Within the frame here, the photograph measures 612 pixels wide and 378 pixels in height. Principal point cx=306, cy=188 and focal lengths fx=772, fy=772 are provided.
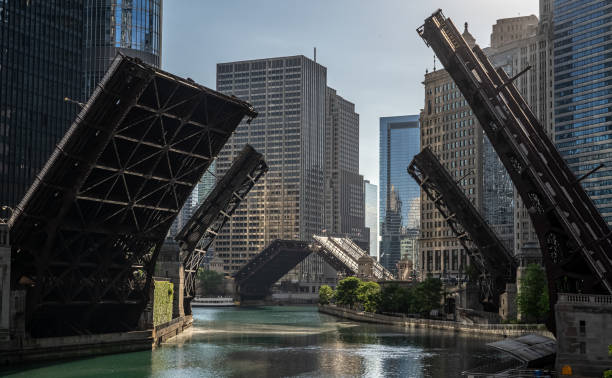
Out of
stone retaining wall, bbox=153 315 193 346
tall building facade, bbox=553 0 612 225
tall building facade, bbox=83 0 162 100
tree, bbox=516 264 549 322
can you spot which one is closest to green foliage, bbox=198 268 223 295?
tall building facade, bbox=83 0 162 100

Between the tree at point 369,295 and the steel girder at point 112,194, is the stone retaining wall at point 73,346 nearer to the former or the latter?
the steel girder at point 112,194

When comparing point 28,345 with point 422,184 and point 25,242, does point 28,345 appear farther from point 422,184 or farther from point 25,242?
point 422,184

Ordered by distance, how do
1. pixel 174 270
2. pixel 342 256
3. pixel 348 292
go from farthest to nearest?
pixel 342 256
pixel 348 292
pixel 174 270

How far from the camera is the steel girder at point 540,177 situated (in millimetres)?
46656

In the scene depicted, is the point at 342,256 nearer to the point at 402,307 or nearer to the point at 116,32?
the point at 402,307

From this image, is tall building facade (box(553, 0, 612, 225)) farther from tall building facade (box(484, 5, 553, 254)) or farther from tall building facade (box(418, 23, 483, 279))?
tall building facade (box(418, 23, 483, 279))

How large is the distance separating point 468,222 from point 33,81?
69.0m

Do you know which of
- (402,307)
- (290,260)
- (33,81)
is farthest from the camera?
(290,260)

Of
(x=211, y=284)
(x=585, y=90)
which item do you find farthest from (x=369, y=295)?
(x=211, y=284)

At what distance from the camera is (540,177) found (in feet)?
160

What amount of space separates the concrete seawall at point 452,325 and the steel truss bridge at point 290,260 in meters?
25.9

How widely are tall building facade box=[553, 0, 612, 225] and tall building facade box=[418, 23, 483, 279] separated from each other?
1009 inches

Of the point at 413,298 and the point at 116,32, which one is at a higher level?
the point at 116,32

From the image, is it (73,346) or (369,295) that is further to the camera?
(369,295)
